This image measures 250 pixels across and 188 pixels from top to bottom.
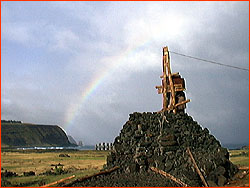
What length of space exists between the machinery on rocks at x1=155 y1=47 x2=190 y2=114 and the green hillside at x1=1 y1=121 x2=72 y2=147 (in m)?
112

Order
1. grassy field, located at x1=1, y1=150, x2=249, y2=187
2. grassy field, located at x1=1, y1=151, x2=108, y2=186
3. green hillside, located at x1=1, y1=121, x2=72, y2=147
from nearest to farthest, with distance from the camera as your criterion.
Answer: grassy field, located at x1=1, y1=150, x2=249, y2=187
grassy field, located at x1=1, y1=151, x2=108, y2=186
green hillside, located at x1=1, y1=121, x2=72, y2=147

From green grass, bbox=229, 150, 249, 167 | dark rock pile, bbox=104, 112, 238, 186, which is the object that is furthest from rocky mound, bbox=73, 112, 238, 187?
green grass, bbox=229, 150, 249, 167

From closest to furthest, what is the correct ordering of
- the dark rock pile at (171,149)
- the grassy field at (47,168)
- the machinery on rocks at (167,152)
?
the machinery on rocks at (167,152) < the dark rock pile at (171,149) < the grassy field at (47,168)

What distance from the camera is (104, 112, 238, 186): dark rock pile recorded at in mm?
16906

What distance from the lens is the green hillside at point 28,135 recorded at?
130 m

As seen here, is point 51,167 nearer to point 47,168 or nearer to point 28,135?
point 47,168

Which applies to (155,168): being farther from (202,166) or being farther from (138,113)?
(138,113)

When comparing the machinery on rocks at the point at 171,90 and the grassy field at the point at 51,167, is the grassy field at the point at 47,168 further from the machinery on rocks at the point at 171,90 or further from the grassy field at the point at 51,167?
the machinery on rocks at the point at 171,90

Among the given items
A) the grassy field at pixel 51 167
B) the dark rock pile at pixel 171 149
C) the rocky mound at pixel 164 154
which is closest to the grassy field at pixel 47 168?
the grassy field at pixel 51 167

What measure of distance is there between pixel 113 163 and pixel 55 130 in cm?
16906

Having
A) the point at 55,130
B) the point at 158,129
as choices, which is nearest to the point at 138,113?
the point at 158,129

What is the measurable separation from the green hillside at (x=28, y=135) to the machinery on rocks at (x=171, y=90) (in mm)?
111869

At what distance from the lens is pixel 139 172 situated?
18.4 meters

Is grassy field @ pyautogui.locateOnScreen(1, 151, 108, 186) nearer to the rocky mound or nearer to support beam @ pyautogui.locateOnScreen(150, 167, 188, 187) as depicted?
the rocky mound
